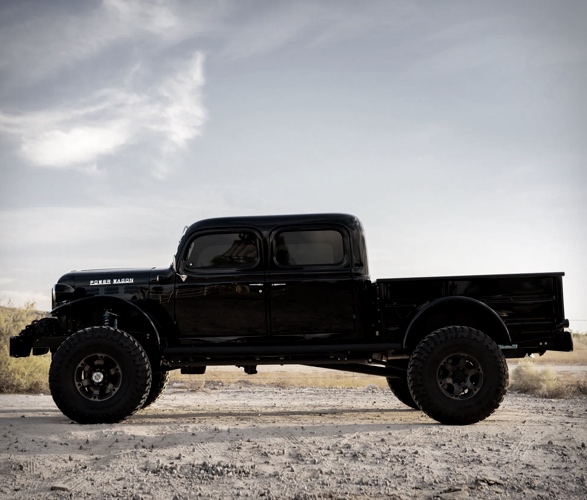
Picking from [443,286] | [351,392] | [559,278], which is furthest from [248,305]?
[351,392]

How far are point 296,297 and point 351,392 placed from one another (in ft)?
20.8

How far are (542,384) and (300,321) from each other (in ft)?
28.5

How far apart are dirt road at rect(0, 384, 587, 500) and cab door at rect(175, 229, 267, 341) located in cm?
123

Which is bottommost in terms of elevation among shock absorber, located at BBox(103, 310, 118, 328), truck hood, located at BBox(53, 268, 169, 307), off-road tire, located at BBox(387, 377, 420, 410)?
off-road tire, located at BBox(387, 377, 420, 410)

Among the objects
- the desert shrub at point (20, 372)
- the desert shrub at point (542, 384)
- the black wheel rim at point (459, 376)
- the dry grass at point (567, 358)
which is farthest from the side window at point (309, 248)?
the dry grass at point (567, 358)

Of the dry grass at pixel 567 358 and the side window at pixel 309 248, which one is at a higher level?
the side window at pixel 309 248

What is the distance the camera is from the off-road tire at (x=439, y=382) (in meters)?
8.40

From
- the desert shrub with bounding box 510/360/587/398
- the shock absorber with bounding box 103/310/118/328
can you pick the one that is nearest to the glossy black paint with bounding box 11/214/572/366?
the shock absorber with bounding box 103/310/118/328

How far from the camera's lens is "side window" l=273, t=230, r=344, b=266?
8.99 meters

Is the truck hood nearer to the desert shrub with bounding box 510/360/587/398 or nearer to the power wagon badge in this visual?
the power wagon badge

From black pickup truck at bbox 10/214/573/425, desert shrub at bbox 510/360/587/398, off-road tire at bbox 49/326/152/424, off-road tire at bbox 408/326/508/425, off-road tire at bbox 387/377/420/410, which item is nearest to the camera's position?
off-road tire at bbox 408/326/508/425

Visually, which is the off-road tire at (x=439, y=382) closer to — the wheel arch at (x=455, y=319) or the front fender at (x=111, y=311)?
the wheel arch at (x=455, y=319)

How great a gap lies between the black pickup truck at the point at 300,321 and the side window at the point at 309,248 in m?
0.01

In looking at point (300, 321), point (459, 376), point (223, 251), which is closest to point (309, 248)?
point (300, 321)
